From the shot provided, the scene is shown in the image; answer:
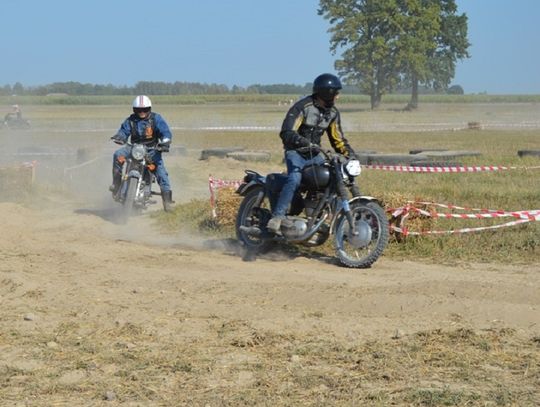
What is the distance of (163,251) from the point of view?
1017 centimetres

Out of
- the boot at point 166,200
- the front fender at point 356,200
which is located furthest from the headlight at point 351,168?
the boot at point 166,200

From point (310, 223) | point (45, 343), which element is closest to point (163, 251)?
point (310, 223)

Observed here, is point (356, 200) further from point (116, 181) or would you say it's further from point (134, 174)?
point (116, 181)

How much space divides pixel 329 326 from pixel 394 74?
82.9 meters

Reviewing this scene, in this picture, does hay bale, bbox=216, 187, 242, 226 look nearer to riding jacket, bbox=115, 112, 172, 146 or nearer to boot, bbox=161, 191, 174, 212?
boot, bbox=161, 191, 174, 212

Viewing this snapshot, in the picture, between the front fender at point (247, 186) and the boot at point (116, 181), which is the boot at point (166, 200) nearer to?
the boot at point (116, 181)

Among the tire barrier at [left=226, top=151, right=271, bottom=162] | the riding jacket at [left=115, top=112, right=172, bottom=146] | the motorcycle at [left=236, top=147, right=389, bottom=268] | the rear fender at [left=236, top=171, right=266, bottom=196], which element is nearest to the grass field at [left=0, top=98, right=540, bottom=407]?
the motorcycle at [left=236, top=147, right=389, bottom=268]

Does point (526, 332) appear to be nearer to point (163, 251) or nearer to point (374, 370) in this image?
point (374, 370)

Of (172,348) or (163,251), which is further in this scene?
(163,251)

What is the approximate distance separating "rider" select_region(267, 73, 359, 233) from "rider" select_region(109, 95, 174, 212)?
424 centimetres

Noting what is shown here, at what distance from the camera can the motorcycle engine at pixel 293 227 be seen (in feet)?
30.9

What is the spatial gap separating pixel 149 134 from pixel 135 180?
0.84m

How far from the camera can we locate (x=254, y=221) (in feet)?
33.6

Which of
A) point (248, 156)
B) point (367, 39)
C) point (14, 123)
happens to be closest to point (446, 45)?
point (367, 39)
